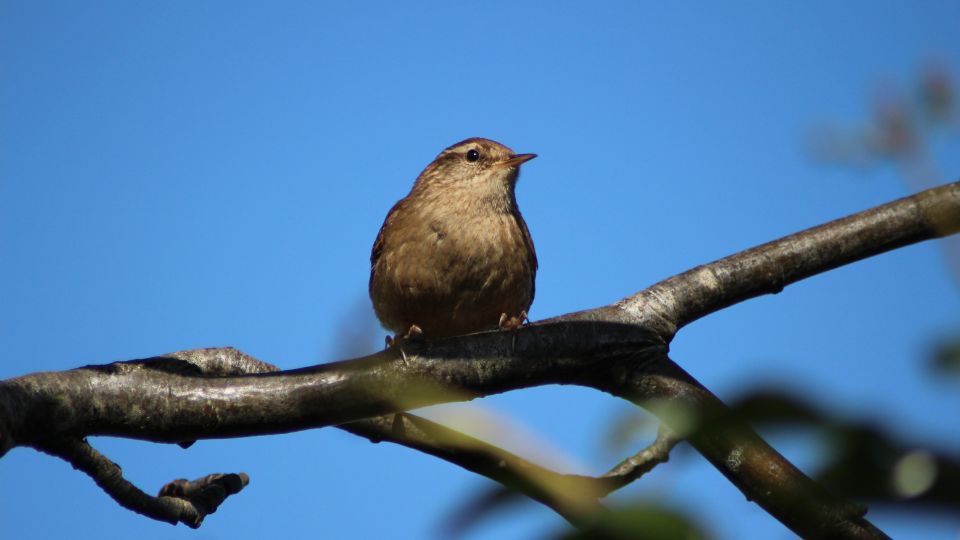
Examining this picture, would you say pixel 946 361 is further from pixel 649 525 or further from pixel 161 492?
pixel 161 492

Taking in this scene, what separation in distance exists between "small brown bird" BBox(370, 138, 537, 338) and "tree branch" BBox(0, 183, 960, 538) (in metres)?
1.43

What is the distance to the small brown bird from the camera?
5402 millimetres

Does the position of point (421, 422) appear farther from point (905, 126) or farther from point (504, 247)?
point (905, 126)

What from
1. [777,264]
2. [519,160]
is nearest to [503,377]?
[777,264]

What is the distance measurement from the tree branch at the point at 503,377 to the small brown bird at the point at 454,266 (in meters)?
1.43

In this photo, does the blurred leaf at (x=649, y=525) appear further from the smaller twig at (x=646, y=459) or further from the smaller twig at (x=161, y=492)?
the smaller twig at (x=646, y=459)

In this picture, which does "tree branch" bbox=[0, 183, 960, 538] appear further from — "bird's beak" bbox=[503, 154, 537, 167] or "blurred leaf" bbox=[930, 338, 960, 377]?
"bird's beak" bbox=[503, 154, 537, 167]

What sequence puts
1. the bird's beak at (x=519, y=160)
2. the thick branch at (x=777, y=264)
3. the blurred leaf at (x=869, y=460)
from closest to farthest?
the blurred leaf at (x=869, y=460)
the thick branch at (x=777, y=264)
the bird's beak at (x=519, y=160)

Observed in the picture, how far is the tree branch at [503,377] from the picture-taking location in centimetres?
308

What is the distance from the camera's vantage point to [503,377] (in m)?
3.61

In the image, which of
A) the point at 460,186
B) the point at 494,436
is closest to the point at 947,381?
the point at 494,436

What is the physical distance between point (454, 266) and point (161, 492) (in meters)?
2.12

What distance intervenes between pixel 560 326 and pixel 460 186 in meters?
2.76

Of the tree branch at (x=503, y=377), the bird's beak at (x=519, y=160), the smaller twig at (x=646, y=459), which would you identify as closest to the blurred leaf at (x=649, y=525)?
the tree branch at (x=503, y=377)
